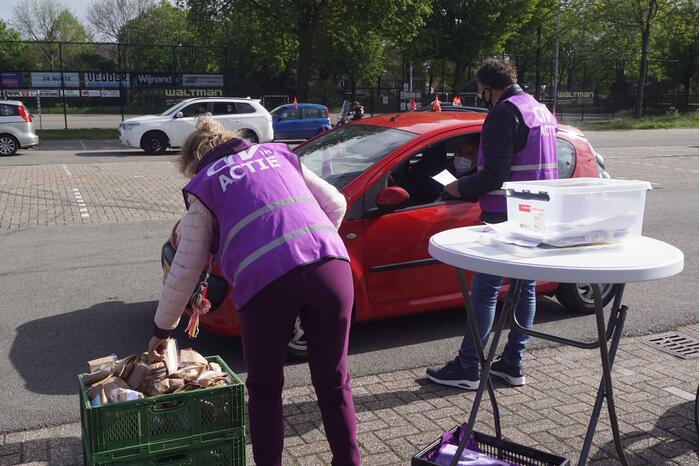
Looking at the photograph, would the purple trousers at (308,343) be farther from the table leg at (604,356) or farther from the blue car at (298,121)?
the blue car at (298,121)

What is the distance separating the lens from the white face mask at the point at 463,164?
210 inches

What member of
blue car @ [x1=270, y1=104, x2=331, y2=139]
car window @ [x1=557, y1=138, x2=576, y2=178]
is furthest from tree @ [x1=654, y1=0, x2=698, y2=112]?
car window @ [x1=557, y1=138, x2=576, y2=178]

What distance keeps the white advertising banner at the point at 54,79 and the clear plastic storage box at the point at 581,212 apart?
93.4 ft

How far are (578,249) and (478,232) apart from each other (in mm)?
530

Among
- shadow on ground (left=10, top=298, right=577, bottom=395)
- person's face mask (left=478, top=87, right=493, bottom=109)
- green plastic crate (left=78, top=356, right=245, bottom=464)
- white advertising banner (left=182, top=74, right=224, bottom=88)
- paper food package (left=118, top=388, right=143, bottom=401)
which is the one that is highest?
white advertising banner (left=182, top=74, right=224, bottom=88)

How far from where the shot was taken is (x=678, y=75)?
153 feet

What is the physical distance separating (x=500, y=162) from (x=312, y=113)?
73.5ft

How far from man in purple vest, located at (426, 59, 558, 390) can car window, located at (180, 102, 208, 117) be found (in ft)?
60.7

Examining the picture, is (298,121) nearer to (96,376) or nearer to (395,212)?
(395,212)

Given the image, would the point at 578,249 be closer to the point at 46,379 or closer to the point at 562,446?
the point at 562,446

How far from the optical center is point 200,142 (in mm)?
2863

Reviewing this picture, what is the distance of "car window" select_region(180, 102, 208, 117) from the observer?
21.7 m

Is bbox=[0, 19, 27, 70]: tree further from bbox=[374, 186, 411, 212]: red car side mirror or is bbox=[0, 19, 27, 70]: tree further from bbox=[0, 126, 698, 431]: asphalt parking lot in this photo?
bbox=[374, 186, 411, 212]: red car side mirror

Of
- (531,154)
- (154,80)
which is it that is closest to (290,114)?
(154,80)
